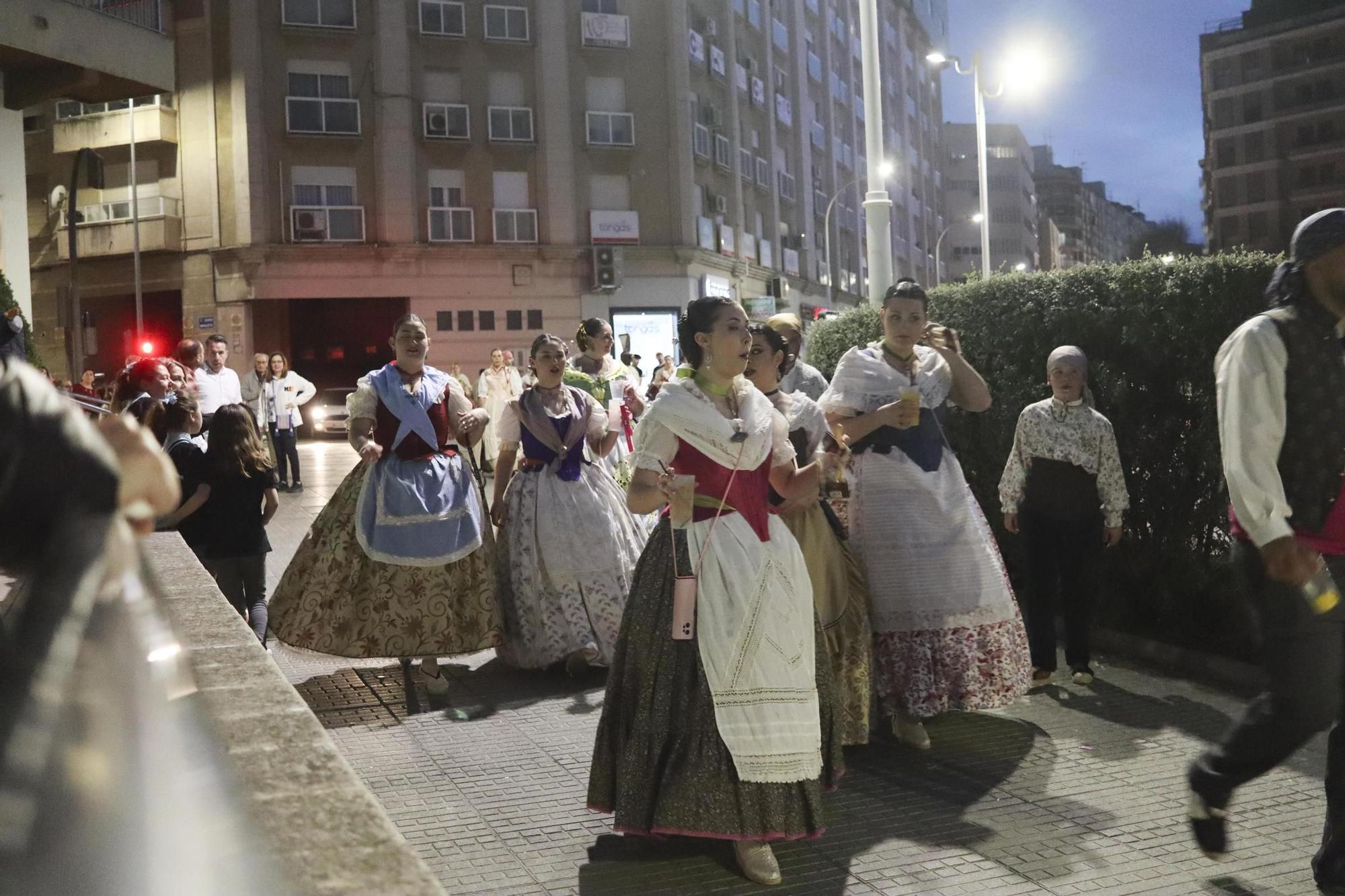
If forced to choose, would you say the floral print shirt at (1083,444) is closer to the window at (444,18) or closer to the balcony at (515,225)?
the balcony at (515,225)

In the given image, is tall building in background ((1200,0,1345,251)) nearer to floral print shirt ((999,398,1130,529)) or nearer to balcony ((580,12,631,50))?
balcony ((580,12,631,50))

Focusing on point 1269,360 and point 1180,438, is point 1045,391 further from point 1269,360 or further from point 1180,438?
point 1269,360

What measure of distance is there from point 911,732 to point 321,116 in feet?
109

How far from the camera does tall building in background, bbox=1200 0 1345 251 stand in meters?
85.9

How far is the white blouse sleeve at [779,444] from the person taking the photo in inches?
187

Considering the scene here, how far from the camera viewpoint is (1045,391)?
8492 mm

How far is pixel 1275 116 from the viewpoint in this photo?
88.4 m

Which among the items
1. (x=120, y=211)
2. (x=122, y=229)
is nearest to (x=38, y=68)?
(x=122, y=229)

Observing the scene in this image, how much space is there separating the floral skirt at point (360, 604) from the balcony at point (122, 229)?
30818 millimetres

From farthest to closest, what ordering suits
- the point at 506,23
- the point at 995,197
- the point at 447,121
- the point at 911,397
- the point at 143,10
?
the point at 995,197 < the point at 506,23 < the point at 447,121 < the point at 143,10 < the point at 911,397

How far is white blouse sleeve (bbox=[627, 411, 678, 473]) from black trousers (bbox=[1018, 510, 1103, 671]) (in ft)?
10.4

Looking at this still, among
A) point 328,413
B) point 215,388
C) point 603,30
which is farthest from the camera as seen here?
point 603,30

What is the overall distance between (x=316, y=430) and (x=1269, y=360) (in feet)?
89.5

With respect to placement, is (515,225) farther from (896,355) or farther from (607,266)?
(896,355)
